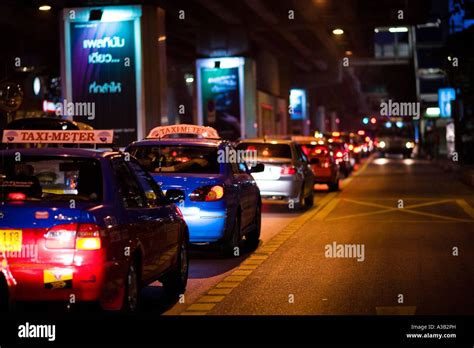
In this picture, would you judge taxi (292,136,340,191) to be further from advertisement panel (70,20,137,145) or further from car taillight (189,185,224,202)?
car taillight (189,185,224,202)

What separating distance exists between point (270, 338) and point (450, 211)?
1494 cm

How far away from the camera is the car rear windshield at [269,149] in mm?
23703

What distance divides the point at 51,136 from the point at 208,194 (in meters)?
3.40

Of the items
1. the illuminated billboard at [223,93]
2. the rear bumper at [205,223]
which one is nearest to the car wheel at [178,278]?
the rear bumper at [205,223]

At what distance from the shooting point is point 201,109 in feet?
144

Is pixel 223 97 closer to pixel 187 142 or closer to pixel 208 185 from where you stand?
pixel 187 142

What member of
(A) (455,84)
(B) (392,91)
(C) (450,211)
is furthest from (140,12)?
(B) (392,91)

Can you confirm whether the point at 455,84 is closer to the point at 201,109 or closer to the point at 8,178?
the point at 201,109

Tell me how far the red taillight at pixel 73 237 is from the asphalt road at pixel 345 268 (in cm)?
190

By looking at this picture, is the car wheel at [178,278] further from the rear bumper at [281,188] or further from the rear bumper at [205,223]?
the rear bumper at [281,188]

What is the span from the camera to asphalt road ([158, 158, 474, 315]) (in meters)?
10.4

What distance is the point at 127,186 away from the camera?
31.8 ft

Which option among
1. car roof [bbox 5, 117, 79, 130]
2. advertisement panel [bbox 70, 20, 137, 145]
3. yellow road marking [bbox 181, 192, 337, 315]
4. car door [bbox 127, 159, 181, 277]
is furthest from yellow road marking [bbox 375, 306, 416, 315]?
advertisement panel [bbox 70, 20, 137, 145]

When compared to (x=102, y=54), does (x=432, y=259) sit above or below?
below
